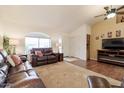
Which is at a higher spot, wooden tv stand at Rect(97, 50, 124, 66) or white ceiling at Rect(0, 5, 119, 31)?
white ceiling at Rect(0, 5, 119, 31)

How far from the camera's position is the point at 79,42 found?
813 cm

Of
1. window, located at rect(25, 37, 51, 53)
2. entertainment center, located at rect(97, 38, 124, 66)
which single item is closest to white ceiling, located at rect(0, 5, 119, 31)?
window, located at rect(25, 37, 51, 53)

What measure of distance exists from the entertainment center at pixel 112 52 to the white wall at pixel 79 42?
133 cm

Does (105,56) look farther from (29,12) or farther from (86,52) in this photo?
(29,12)

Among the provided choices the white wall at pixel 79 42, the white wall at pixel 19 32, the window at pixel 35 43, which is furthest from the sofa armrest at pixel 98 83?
the white wall at pixel 79 42

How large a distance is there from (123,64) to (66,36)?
470 centimetres

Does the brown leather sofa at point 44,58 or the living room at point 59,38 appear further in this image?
the brown leather sofa at point 44,58

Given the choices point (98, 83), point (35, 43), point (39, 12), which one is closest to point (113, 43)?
point (39, 12)

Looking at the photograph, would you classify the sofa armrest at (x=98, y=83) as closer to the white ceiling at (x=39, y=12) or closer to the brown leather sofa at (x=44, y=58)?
the white ceiling at (x=39, y=12)

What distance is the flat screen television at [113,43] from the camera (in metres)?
5.69

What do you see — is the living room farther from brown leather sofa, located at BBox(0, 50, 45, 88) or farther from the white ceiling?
brown leather sofa, located at BBox(0, 50, 45, 88)

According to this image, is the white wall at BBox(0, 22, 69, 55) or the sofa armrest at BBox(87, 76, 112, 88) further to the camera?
the white wall at BBox(0, 22, 69, 55)

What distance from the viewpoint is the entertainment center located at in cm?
560
